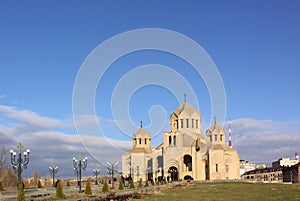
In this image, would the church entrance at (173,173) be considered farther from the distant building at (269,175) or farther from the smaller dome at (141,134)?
the distant building at (269,175)

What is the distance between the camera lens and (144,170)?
6291 cm

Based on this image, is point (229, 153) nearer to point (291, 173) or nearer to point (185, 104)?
point (185, 104)

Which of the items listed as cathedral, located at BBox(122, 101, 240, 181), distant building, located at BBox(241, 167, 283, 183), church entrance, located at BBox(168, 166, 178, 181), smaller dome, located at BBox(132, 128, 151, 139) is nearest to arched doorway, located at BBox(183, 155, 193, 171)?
cathedral, located at BBox(122, 101, 240, 181)

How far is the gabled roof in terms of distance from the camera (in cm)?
6334

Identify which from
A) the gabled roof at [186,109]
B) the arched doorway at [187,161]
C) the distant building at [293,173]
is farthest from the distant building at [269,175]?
the gabled roof at [186,109]

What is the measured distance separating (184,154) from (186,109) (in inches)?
308

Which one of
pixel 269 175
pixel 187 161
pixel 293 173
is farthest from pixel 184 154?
pixel 269 175

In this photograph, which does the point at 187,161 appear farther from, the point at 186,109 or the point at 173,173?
the point at 186,109

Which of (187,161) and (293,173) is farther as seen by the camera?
(293,173)

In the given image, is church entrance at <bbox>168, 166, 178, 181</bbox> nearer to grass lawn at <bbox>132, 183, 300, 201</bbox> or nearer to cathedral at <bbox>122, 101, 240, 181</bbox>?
cathedral at <bbox>122, 101, 240, 181</bbox>

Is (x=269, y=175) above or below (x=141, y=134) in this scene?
below

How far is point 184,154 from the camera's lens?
60000 mm

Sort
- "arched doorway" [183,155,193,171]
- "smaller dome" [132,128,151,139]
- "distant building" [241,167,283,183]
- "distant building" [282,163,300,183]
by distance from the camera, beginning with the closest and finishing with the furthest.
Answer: "arched doorway" [183,155,193,171]
"distant building" [282,163,300,183]
"smaller dome" [132,128,151,139]
"distant building" [241,167,283,183]

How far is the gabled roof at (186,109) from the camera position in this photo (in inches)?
2494
